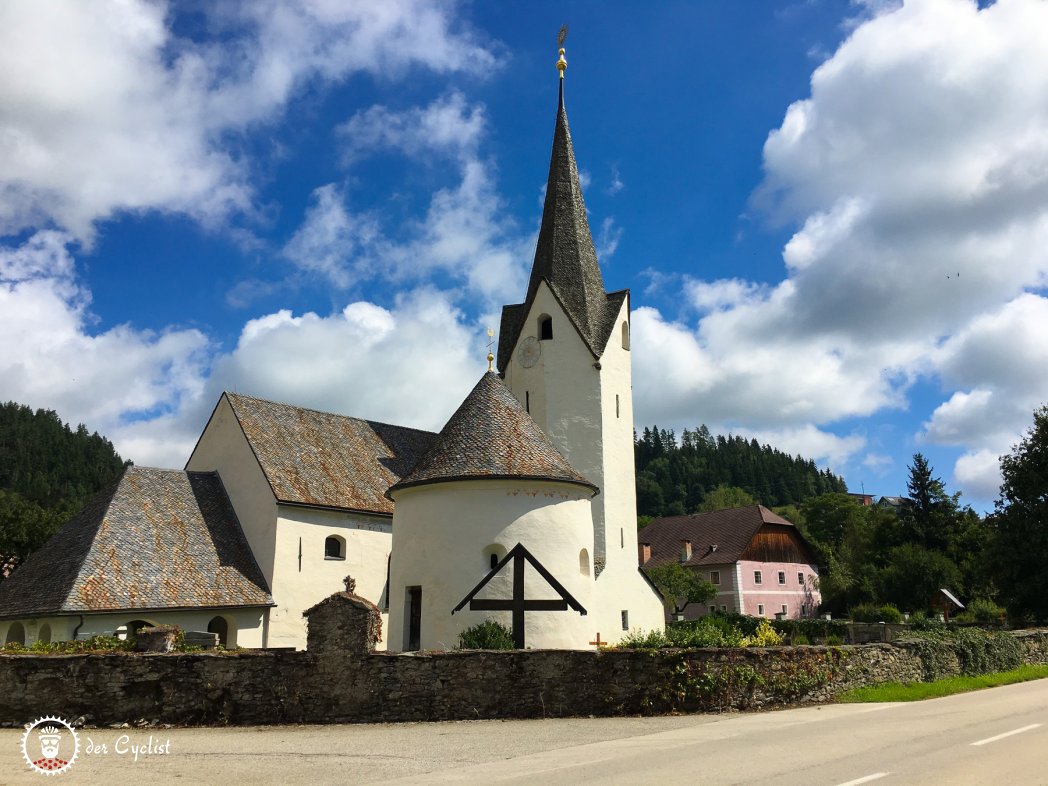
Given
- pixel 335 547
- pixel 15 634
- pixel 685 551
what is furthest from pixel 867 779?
pixel 685 551

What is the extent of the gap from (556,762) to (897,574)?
4607 centimetres

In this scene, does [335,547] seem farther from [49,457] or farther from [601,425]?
[49,457]

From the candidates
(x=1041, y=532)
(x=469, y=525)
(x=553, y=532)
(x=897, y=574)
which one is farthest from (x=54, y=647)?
(x=897, y=574)

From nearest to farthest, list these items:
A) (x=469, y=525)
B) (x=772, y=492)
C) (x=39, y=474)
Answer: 1. (x=469, y=525)
2. (x=39, y=474)
3. (x=772, y=492)

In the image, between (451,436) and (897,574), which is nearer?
(451,436)

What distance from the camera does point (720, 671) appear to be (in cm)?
1494

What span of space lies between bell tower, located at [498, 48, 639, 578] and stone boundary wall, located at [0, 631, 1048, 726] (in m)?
13.1

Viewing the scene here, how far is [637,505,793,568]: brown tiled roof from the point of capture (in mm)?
61781

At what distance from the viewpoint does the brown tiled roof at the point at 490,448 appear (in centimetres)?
2250

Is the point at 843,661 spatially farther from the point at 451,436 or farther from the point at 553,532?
the point at 451,436

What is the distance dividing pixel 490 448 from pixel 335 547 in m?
8.91

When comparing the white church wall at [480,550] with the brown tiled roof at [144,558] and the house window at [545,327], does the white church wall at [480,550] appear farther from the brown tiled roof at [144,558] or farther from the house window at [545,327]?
the house window at [545,327]

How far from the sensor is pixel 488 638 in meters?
18.3

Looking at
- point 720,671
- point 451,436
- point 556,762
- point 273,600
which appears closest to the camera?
point 556,762
